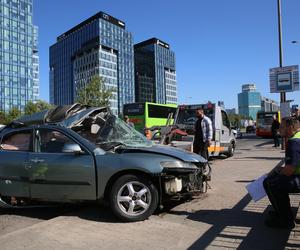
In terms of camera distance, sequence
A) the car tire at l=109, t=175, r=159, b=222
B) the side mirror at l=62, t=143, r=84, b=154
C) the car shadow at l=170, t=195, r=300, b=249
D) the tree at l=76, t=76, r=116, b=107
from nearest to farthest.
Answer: the car shadow at l=170, t=195, r=300, b=249 → the car tire at l=109, t=175, r=159, b=222 → the side mirror at l=62, t=143, r=84, b=154 → the tree at l=76, t=76, r=116, b=107

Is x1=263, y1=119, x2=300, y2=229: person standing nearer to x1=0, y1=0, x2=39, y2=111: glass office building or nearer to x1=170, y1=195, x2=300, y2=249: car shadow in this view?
x1=170, y1=195, x2=300, y2=249: car shadow

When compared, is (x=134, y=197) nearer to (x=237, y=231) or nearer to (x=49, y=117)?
(x=237, y=231)

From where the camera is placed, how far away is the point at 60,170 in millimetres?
6594

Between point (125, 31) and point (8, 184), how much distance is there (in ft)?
493

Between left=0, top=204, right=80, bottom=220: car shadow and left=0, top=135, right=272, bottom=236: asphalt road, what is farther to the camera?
left=0, top=204, right=80, bottom=220: car shadow

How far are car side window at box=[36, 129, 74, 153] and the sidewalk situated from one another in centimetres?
110

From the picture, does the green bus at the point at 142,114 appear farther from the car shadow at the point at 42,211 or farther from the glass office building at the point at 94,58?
the glass office building at the point at 94,58

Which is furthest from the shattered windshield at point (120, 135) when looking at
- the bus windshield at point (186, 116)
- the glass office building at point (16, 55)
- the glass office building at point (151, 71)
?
the glass office building at point (151, 71)

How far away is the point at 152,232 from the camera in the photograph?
569 cm

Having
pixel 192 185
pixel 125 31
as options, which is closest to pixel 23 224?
pixel 192 185

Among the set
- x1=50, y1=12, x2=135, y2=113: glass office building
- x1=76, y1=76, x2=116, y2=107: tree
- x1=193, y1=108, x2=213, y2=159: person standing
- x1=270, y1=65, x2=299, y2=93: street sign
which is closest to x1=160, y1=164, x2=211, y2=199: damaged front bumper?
x1=193, y1=108, x2=213, y2=159: person standing

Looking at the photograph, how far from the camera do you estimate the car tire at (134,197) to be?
247 inches

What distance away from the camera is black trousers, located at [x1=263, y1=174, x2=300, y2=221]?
5520 millimetres

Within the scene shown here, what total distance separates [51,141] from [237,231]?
3.25 meters
